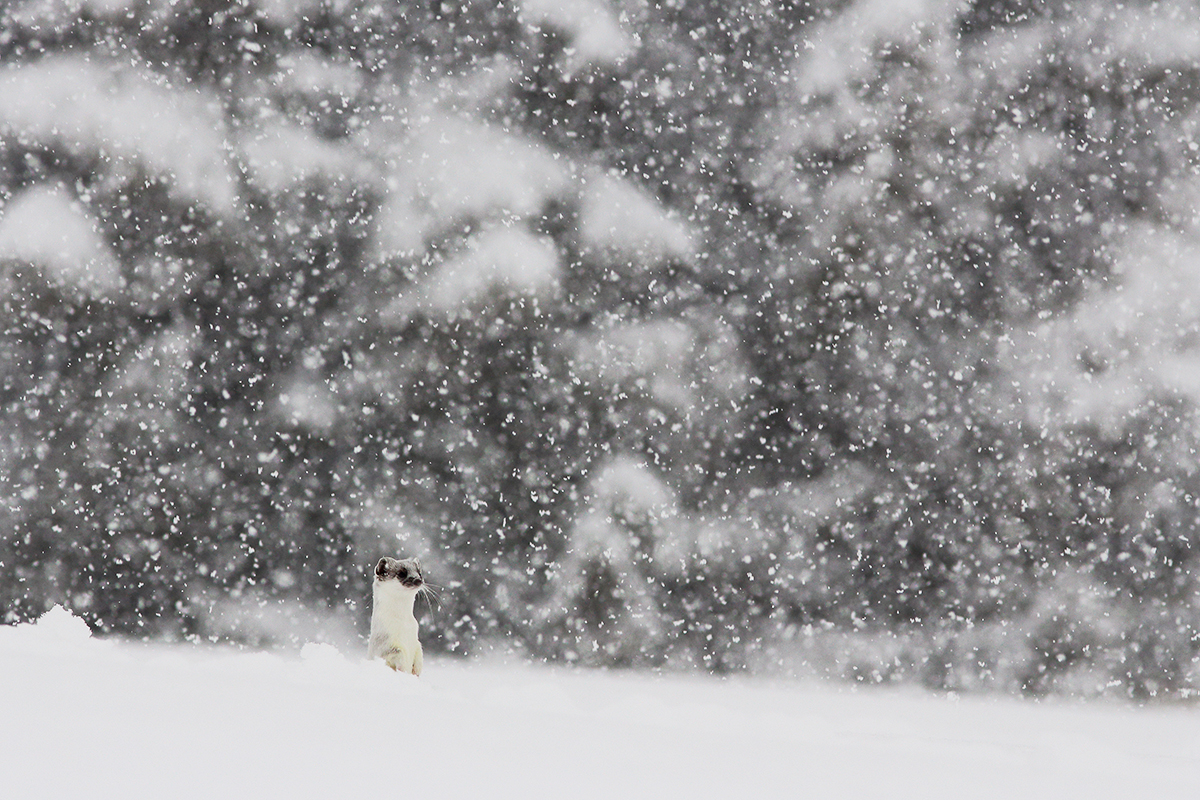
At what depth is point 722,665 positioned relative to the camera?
1622mm

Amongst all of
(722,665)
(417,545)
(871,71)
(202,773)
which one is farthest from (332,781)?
(871,71)

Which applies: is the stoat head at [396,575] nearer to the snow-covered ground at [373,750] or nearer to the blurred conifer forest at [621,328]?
the snow-covered ground at [373,750]

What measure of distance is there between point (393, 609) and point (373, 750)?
0.41 metres

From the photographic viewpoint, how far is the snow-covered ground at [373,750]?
625mm

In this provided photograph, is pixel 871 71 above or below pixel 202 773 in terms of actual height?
above

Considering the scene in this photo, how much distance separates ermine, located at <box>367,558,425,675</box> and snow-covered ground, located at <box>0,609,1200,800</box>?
0.27 feet

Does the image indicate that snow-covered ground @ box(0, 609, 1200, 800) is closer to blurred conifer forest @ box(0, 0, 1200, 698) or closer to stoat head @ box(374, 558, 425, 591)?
stoat head @ box(374, 558, 425, 591)

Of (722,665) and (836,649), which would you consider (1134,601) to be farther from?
(722,665)

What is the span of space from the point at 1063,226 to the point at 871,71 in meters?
0.47

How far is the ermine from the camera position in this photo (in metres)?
1.08

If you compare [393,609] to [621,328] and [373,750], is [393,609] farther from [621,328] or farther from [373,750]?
[621,328]

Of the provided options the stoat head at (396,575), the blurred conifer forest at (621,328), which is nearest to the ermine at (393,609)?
the stoat head at (396,575)

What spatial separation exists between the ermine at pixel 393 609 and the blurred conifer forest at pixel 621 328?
509 mm

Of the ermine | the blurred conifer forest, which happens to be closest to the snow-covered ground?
the ermine
